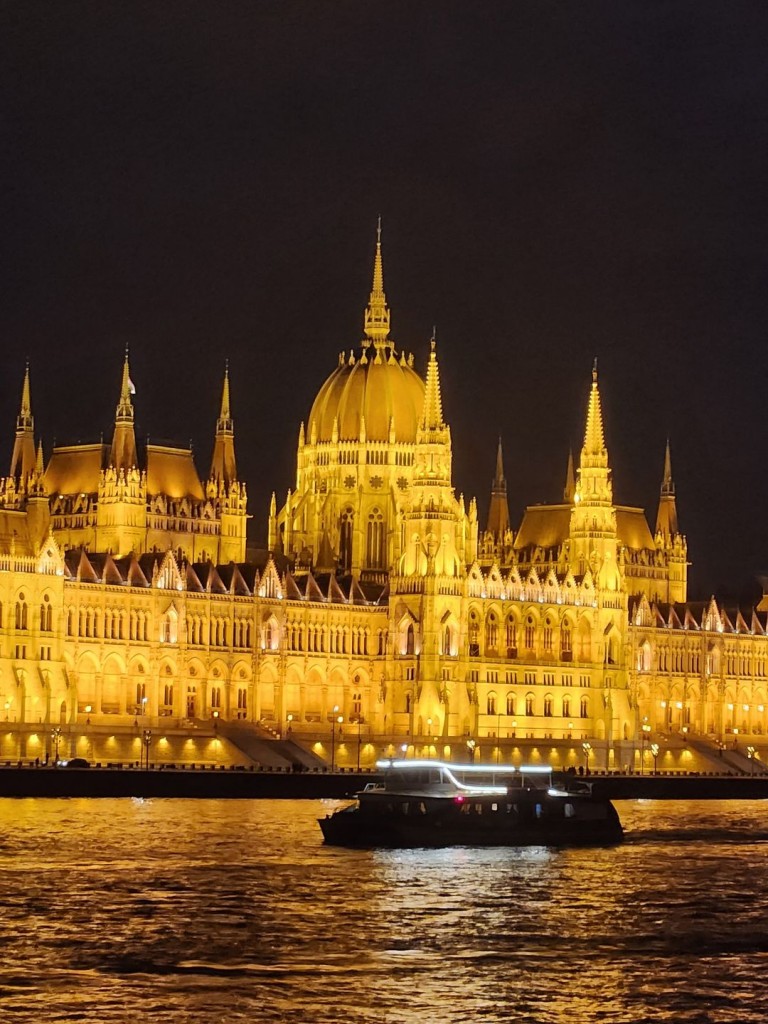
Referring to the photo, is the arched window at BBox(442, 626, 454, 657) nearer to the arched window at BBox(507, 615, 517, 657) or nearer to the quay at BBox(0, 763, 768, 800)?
the arched window at BBox(507, 615, 517, 657)

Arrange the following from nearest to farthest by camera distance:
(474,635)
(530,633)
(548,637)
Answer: (474,635)
(530,633)
(548,637)

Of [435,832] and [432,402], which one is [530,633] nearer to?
[432,402]

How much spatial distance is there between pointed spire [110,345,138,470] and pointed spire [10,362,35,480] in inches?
241

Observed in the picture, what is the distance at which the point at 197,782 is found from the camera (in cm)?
15112

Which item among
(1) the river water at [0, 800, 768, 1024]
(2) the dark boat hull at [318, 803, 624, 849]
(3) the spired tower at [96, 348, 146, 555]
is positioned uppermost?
(3) the spired tower at [96, 348, 146, 555]

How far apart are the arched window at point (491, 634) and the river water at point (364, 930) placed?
7369cm

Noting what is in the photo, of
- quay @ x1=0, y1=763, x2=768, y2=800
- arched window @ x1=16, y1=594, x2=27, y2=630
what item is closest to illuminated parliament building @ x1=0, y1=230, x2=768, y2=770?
arched window @ x1=16, y1=594, x2=27, y2=630

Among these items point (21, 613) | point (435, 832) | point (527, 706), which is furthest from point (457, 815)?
point (527, 706)

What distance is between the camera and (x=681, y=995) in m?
71.1

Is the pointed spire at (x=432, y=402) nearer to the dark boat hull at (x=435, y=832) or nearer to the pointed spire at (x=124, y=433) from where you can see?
the pointed spire at (x=124, y=433)

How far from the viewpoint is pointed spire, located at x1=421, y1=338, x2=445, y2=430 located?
190 meters

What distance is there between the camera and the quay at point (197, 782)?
144625mm

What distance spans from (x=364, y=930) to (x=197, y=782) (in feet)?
231

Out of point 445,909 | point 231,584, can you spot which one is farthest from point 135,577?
point 445,909
